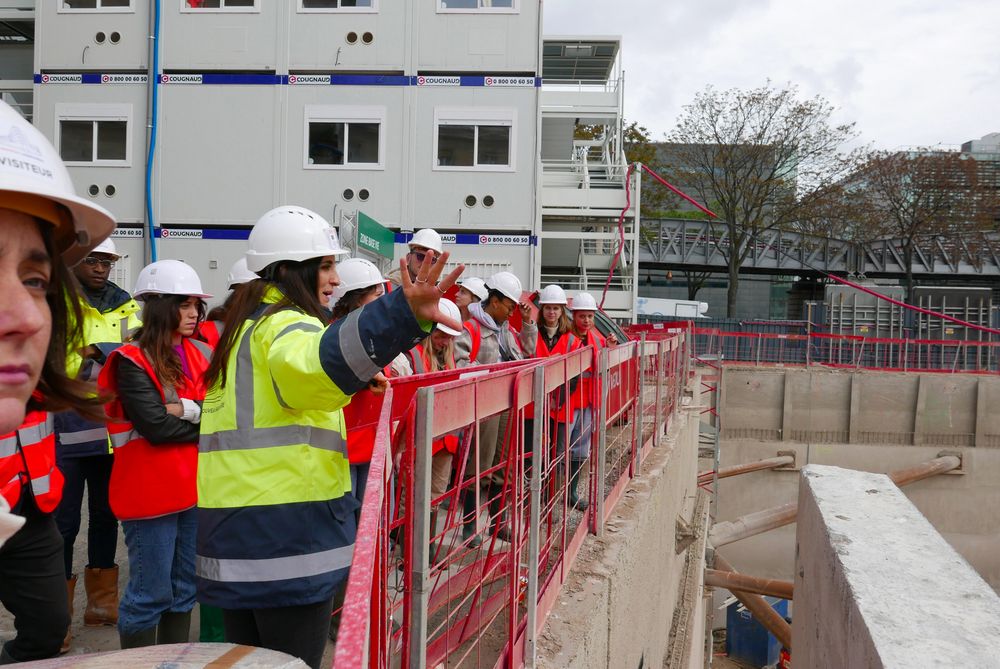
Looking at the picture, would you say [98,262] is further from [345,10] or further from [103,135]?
[103,135]

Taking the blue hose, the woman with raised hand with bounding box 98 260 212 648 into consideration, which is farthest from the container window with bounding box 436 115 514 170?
the woman with raised hand with bounding box 98 260 212 648

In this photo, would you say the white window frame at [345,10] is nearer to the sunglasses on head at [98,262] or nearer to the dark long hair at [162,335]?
the sunglasses on head at [98,262]

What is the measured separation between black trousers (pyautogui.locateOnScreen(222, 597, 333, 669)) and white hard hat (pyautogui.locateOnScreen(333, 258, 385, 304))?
245 cm

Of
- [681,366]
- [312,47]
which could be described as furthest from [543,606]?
[312,47]

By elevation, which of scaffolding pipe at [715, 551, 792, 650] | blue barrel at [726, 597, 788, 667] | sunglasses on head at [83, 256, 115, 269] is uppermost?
sunglasses on head at [83, 256, 115, 269]

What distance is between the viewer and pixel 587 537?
14.5 feet

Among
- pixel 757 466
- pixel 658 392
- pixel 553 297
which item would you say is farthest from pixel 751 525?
pixel 553 297

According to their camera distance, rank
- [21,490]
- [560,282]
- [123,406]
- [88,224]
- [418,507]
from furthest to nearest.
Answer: [560,282]
[123,406]
[21,490]
[418,507]
[88,224]

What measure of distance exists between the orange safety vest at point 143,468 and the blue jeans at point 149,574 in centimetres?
7

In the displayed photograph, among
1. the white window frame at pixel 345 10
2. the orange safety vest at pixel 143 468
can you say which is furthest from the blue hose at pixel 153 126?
the orange safety vest at pixel 143 468

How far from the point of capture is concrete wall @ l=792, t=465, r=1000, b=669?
2039mm

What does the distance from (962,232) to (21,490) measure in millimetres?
38550

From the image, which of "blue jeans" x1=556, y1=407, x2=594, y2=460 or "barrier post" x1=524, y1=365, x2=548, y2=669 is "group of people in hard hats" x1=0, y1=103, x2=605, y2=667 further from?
"barrier post" x1=524, y1=365, x2=548, y2=669

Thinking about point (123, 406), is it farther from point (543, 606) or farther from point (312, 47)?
point (312, 47)
